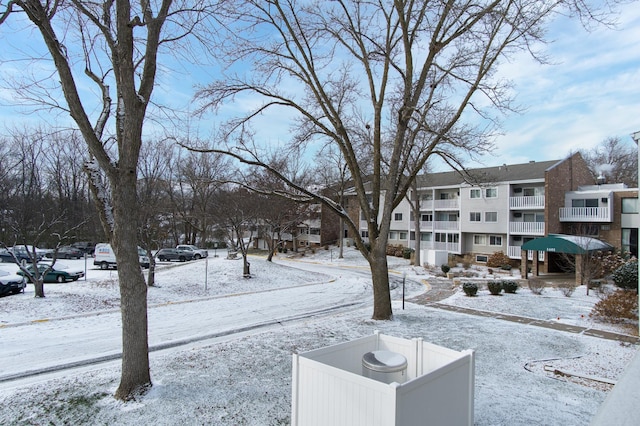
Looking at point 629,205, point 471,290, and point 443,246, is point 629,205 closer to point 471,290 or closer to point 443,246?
point 443,246

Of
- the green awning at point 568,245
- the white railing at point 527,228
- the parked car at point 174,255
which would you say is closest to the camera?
the green awning at point 568,245

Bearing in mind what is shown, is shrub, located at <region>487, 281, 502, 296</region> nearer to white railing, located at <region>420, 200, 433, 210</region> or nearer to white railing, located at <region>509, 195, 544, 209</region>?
white railing, located at <region>509, 195, 544, 209</region>

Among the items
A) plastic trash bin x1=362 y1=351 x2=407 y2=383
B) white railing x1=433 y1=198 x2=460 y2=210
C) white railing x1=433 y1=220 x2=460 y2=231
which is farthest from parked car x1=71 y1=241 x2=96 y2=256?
plastic trash bin x1=362 y1=351 x2=407 y2=383

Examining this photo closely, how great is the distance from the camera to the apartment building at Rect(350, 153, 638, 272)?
27255mm

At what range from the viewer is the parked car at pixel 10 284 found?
688 inches

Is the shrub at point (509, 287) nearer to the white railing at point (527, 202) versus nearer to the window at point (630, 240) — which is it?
the white railing at point (527, 202)

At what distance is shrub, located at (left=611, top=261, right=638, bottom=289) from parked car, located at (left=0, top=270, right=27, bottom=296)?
27302mm

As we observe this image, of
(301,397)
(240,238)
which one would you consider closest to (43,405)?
(301,397)

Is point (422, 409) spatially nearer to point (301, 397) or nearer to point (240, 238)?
point (301, 397)

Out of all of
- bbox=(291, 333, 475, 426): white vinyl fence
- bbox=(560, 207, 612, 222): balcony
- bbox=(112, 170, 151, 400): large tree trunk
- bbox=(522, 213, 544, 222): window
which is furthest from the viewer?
bbox=(522, 213, 544, 222): window

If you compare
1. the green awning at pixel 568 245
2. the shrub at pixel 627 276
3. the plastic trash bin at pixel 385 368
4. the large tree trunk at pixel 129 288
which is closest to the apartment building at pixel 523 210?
the green awning at pixel 568 245

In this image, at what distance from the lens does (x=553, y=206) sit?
29188mm

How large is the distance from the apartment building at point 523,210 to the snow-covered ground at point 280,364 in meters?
13.6

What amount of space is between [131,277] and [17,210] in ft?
60.4
